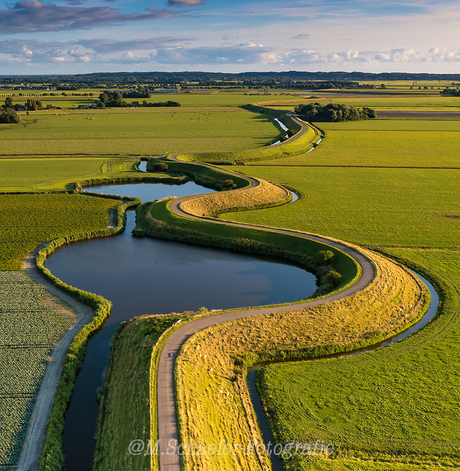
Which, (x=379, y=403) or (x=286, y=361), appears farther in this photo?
(x=286, y=361)

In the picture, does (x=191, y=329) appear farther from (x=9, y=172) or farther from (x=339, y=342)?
(x=9, y=172)

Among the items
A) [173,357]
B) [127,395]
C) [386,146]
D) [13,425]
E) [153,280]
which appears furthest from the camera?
[386,146]

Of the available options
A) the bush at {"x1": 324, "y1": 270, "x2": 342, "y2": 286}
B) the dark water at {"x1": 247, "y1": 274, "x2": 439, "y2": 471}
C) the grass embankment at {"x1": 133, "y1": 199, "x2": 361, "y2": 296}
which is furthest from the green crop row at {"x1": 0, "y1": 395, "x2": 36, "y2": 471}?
the bush at {"x1": 324, "y1": 270, "x2": 342, "y2": 286}

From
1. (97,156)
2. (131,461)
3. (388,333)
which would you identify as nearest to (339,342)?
(388,333)

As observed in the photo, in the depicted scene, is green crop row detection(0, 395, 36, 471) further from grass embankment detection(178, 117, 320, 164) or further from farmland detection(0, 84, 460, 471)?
grass embankment detection(178, 117, 320, 164)

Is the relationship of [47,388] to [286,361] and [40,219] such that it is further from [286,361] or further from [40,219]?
[40,219]

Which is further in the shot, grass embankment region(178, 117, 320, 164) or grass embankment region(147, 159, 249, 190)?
grass embankment region(178, 117, 320, 164)

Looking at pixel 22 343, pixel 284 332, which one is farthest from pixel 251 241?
pixel 22 343
